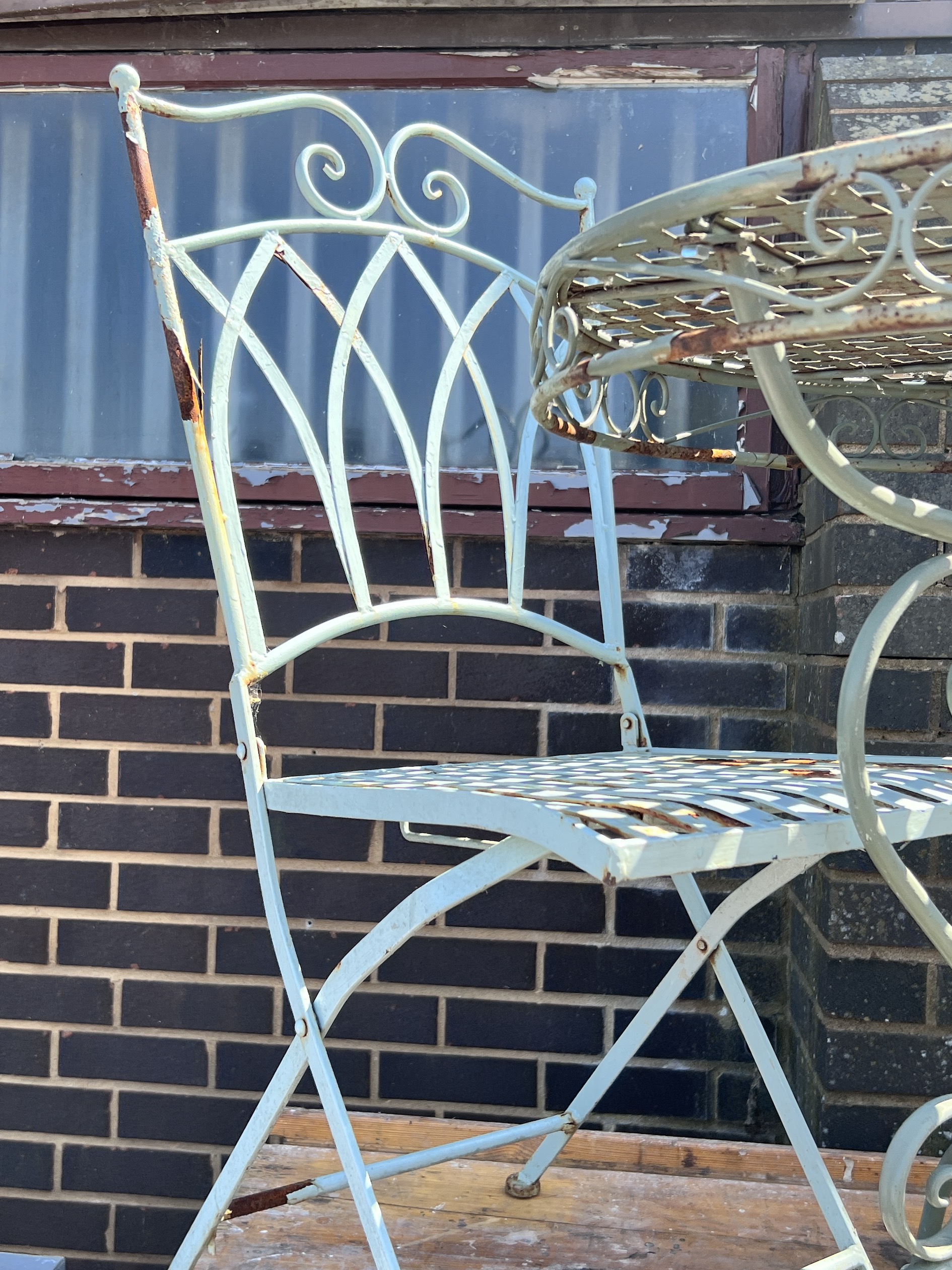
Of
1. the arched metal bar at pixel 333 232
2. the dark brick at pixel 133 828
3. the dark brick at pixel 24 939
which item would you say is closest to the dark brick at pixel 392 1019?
the dark brick at pixel 133 828

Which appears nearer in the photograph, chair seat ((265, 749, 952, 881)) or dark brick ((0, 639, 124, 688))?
chair seat ((265, 749, 952, 881))

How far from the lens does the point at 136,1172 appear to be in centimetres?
203

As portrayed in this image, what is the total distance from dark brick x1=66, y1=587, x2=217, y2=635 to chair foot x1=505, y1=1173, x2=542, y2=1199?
105cm

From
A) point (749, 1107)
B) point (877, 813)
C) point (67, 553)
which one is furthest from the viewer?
point (67, 553)

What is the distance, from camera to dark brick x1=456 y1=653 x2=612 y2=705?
1.97 meters

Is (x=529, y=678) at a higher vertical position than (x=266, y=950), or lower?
higher

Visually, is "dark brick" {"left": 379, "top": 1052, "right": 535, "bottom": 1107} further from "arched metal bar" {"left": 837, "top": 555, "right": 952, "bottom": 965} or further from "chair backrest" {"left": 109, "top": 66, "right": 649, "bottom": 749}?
"arched metal bar" {"left": 837, "top": 555, "right": 952, "bottom": 965}

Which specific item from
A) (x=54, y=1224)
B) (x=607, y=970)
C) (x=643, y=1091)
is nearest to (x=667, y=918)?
(x=607, y=970)

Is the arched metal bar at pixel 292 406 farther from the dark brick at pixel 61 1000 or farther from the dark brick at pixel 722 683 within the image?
the dark brick at pixel 61 1000

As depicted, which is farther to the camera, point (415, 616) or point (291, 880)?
point (291, 880)

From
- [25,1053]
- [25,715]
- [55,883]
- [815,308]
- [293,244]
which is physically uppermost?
[293,244]

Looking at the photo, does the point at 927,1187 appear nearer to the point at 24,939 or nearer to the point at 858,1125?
the point at 858,1125

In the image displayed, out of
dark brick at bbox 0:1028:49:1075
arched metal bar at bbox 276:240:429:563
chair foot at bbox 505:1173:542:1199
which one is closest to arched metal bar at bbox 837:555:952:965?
arched metal bar at bbox 276:240:429:563

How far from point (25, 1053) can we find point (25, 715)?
0.63 metres
